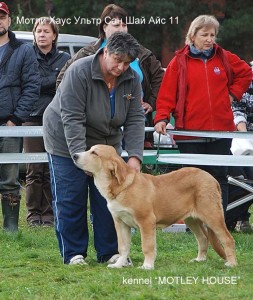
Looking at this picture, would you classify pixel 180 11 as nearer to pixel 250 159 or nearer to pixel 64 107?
pixel 250 159

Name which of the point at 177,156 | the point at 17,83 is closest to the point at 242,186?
the point at 177,156

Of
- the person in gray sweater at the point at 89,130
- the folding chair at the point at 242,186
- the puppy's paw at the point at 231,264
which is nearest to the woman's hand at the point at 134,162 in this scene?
the person in gray sweater at the point at 89,130

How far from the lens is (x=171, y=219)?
7.21 m

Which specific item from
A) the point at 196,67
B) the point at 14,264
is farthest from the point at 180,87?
the point at 14,264

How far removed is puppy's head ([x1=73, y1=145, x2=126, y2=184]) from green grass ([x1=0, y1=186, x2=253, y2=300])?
30.7 inches

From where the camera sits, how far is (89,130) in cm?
722

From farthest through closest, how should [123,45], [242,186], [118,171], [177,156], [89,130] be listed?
1. [242,186]
2. [177,156]
3. [89,130]
4. [118,171]
5. [123,45]

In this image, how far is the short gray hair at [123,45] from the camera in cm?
676

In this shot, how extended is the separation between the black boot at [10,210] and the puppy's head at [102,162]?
2.48m

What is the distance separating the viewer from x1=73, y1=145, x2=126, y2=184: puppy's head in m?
6.84

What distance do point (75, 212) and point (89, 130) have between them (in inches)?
27.4

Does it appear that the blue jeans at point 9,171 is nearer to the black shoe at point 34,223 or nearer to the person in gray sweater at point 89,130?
the black shoe at point 34,223

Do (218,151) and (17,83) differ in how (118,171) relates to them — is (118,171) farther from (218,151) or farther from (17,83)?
(17,83)

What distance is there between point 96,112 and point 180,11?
18.5 m
